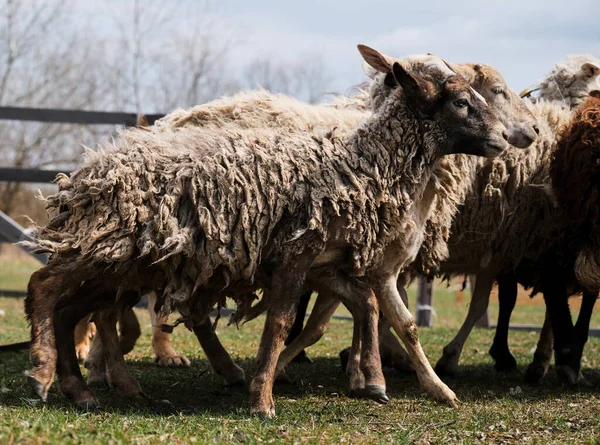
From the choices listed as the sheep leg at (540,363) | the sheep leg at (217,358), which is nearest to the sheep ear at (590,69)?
the sheep leg at (540,363)

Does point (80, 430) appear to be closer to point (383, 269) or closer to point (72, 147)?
point (383, 269)

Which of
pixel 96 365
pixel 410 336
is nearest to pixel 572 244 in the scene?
pixel 410 336

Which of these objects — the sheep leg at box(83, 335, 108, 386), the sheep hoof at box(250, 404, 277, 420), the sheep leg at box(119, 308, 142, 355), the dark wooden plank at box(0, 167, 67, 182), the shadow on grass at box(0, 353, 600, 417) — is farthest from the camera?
the dark wooden plank at box(0, 167, 67, 182)

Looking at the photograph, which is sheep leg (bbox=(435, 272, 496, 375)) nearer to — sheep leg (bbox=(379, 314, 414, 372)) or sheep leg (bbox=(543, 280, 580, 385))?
sheep leg (bbox=(379, 314, 414, 372))

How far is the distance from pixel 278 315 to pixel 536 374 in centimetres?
282

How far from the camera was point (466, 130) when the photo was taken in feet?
18.2

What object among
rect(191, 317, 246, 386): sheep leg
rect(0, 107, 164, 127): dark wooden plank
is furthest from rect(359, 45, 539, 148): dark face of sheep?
rect(0, 107, 164, 127): dark wooden plank

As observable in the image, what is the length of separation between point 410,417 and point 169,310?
162 centimetres

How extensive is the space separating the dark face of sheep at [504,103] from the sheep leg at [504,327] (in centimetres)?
159

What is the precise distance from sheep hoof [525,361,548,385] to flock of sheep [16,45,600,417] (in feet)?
0.95

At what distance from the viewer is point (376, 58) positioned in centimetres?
576

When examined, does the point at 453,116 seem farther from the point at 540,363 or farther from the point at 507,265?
the point at 540,363

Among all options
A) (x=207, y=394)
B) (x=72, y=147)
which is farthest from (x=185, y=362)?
(x=72, y=147)

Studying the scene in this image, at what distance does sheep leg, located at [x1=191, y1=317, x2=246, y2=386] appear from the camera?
20.5 ft
